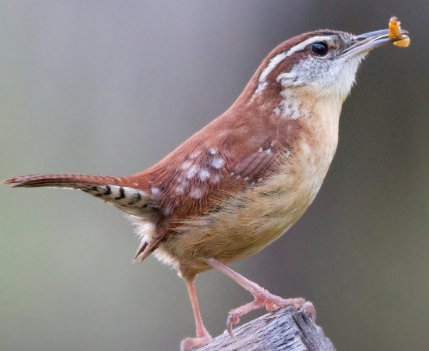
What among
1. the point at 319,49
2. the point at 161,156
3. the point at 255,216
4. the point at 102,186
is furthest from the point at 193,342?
the point at 161,156

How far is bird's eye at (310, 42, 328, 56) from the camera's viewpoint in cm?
396

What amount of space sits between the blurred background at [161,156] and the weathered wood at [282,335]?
3221mm

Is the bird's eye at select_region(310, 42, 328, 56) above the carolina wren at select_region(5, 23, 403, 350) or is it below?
above

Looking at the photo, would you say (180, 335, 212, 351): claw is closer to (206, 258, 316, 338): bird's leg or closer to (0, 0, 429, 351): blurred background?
(206, 258, 316, 338): bird's leg

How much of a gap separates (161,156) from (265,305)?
380 cm

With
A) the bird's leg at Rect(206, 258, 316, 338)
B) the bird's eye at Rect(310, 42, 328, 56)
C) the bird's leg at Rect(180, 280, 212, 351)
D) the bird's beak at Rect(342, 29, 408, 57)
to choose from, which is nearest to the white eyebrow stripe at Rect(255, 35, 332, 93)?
the bird's eye at Rect(310, 42, 328, 56)

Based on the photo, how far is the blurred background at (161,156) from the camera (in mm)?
6430

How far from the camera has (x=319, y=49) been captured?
3.97 m

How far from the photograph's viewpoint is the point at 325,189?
251 inches

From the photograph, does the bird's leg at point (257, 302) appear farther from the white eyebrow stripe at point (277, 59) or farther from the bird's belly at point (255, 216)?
the white eyebrow stripe at point (277, 59)

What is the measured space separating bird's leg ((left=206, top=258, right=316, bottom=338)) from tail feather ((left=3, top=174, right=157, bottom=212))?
0.42 metres

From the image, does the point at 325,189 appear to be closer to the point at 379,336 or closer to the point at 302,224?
the point at 302,224

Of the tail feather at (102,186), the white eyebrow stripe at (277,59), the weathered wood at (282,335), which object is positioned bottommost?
the weathered wood at (282,335)

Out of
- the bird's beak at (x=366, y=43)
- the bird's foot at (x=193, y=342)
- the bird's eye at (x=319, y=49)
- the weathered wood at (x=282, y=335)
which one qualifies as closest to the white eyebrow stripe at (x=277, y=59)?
the bird's eye at (x=319, y=49)
